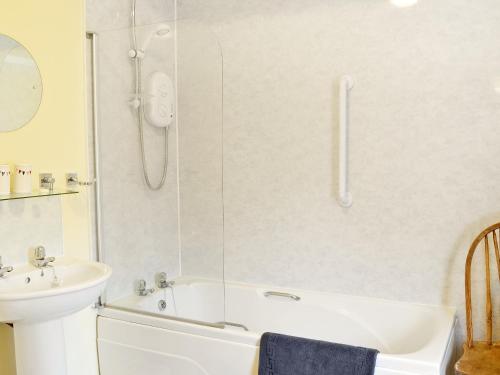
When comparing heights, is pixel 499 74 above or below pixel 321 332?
above

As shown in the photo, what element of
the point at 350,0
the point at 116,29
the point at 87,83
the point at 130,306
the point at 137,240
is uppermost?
the point at 350,0

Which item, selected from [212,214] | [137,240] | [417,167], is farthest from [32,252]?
[417,167]

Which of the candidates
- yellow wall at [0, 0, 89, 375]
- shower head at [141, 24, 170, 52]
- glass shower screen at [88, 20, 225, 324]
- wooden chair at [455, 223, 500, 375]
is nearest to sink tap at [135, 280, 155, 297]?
glass shower screen at [88, 20, 225, 324]

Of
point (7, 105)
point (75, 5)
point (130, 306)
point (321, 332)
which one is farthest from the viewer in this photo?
point (321, 332)

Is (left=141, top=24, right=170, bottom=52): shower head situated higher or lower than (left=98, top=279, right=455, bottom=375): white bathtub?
higher

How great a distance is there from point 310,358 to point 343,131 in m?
1.13

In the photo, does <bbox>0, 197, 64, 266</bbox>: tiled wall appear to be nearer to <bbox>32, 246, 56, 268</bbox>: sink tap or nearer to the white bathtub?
<bbox>32, 246, 56, 268</bbox>: sink tap

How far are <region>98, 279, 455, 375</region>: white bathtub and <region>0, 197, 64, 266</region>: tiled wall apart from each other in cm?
47

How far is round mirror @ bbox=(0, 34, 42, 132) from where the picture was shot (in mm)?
1883

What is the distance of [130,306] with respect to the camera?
7.60 ft

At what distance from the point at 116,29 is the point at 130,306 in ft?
4.45

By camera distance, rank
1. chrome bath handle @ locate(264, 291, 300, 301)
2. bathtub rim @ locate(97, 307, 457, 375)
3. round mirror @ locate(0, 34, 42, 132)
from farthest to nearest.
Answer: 1. chrome bath handle @ locate(264, 291, 300, 301)
2. round mirror @ locate(0, 34, 42, 132)
3. bathtub rim @ locate(97, 307, 457, 375)

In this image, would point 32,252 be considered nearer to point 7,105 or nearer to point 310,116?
point 7,105

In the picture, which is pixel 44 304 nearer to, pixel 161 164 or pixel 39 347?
pixel 39 347
